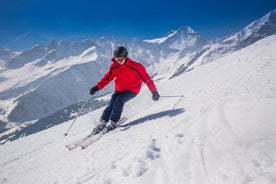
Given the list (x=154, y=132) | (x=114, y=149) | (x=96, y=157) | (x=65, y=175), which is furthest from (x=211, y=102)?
(x=65, y=175)

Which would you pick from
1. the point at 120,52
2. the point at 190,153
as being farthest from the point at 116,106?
the point at 190,153

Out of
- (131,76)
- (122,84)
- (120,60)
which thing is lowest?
(122,84)

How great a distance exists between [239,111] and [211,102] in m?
1.90

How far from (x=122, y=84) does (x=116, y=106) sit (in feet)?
3.48

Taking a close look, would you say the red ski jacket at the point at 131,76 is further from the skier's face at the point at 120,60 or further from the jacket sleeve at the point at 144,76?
Answer: the skier's face at the point at 120,60

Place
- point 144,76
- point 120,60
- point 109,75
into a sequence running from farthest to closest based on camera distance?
1. point 109,75
2. point 144,76
3. point 120,60

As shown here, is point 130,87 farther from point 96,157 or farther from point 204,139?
point 204,139

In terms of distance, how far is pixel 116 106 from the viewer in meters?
9.18

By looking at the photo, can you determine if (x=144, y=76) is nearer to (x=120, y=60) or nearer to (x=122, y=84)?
(x=122, y=84)

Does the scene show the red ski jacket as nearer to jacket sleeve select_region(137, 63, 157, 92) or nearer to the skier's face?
jacket sleeve select_region(137, 63, 157, 92)

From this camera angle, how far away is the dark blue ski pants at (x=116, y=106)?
30.2 ft

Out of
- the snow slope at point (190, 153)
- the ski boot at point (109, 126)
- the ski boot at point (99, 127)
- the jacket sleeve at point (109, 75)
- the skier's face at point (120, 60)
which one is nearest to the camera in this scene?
the snow slope at point (190, 153)

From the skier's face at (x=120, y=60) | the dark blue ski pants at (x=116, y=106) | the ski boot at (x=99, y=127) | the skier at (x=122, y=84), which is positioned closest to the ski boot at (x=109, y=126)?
the skier at (x=122, y=84)

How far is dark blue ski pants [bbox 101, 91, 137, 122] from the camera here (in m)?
9.20
